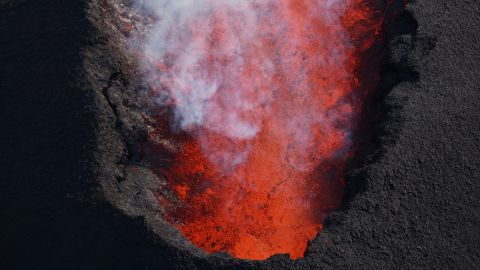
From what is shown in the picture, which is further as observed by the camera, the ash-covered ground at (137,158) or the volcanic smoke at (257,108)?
the volcanic smoke at (257,108)

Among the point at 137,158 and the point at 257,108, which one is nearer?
the point at 137,158

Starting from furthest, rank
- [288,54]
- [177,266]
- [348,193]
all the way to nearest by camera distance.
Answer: [288,54] < [348,193] < [177,266]

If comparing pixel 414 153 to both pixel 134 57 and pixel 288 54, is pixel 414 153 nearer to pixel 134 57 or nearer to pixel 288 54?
pixel 288 54

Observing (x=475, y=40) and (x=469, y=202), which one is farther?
(x=475, y=40)

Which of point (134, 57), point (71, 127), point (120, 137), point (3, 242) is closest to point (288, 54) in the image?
point (134, 57)

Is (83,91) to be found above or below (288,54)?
below
